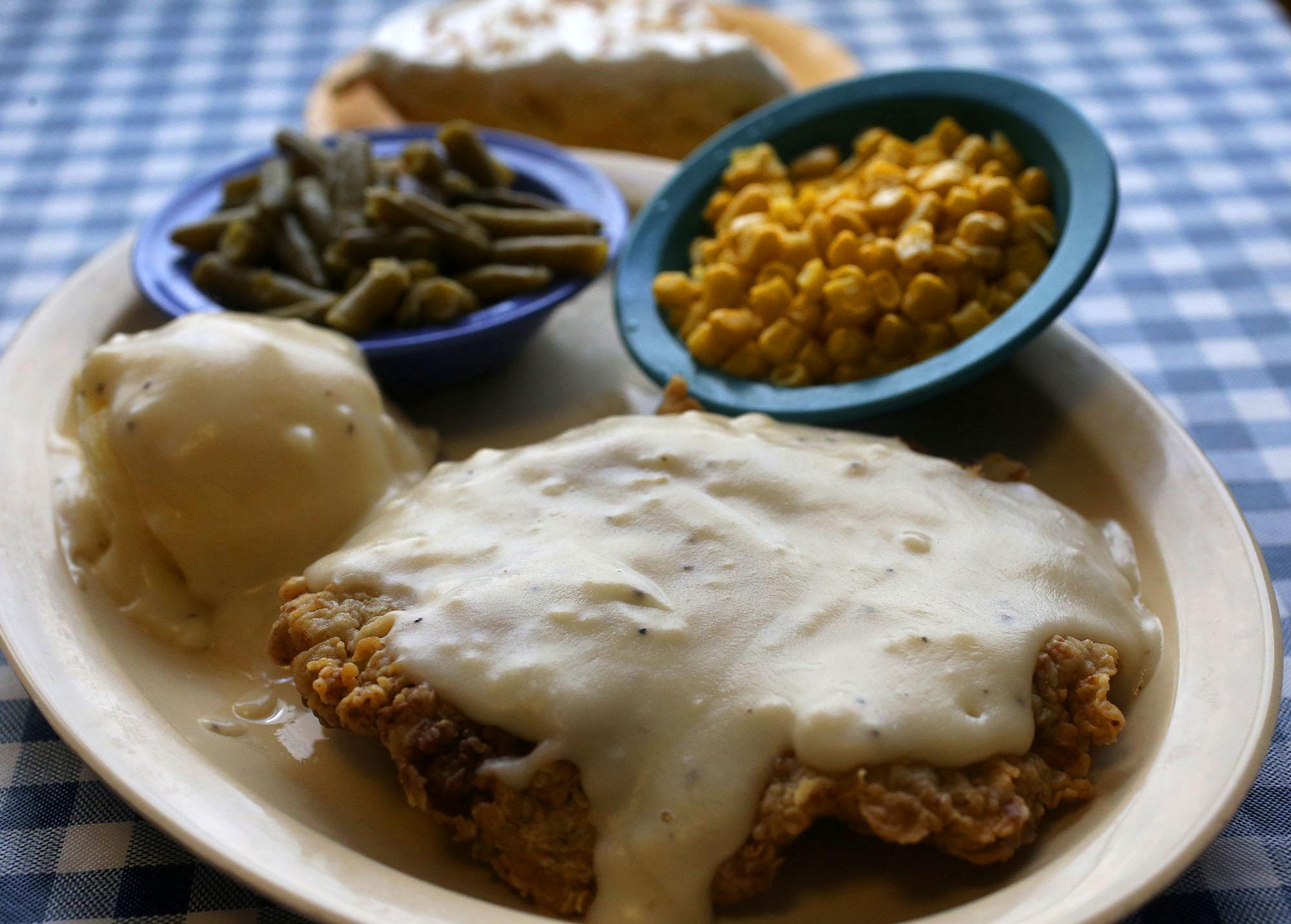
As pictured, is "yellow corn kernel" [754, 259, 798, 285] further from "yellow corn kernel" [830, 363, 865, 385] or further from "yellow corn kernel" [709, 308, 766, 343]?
"yellow corn kernel" [830, 363, 865, 385]

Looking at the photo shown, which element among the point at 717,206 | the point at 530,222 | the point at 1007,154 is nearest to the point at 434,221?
the point at 530,222

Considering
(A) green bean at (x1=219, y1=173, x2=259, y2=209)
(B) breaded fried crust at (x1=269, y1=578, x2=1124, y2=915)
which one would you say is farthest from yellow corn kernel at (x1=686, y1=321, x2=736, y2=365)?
(A) green bean at (x1=219, y1=173, x2=259, y2=209)

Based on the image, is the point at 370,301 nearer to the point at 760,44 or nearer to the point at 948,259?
the point at 948,259

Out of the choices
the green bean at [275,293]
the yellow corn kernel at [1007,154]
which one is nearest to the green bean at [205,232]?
the green bean at [275,293]

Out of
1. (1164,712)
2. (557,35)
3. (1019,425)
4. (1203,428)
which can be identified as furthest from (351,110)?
(1164,712)

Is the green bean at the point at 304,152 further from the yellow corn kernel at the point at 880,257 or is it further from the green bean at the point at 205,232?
the yellow corn kernel at the point at 880,257

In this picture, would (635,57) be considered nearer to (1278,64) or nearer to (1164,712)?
(1278,64)
